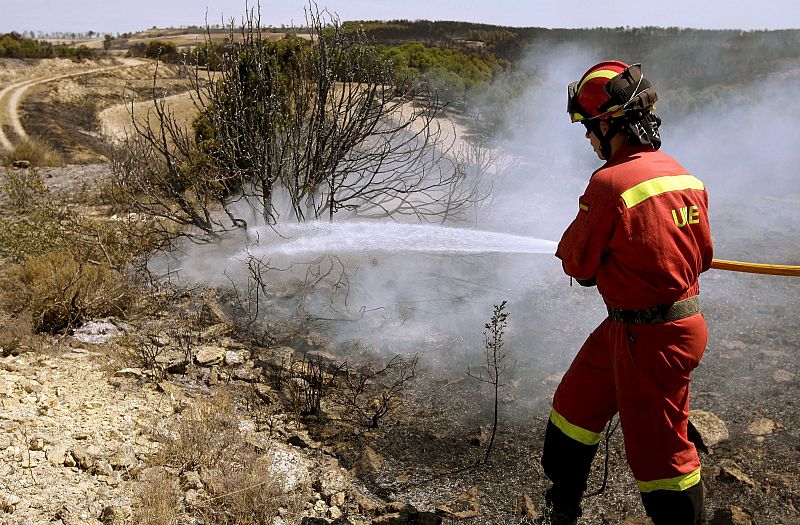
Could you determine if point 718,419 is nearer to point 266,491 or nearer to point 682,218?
point 682,218

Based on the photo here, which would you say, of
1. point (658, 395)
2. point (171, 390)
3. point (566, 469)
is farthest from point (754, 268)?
point (171, 390)

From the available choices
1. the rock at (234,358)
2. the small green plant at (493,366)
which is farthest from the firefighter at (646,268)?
the rock at (234,358)

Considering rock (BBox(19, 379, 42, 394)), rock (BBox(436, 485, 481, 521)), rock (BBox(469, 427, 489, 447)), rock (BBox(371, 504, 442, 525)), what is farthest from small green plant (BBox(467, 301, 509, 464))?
rock (BBox(19, 379, 42, 394))

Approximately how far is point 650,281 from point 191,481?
225 centimetres

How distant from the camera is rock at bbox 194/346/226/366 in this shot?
4.25 m

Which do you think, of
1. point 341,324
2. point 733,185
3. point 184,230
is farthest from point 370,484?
point 733,185

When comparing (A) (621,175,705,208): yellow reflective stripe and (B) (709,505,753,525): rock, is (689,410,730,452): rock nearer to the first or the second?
(B) (709,505,753,525): rock

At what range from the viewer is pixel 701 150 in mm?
12844

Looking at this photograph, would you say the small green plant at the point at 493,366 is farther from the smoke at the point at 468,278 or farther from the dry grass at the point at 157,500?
the dry grass at the point at 157,500

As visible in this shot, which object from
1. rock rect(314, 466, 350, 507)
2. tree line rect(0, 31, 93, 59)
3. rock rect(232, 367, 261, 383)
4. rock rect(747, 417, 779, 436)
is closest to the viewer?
rock rect(314, 466, 350, 507)

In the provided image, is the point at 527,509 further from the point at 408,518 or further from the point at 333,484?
the point at 333,484

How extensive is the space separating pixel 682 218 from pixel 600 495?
160 centimetres

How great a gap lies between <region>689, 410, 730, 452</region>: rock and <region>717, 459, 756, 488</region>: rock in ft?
0.88

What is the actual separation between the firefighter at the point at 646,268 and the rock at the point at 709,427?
1.30 metres
